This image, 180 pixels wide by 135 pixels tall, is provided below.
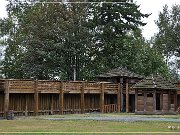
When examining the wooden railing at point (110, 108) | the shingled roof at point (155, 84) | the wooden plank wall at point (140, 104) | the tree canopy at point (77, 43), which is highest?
the tree canopy at point (77, 43)

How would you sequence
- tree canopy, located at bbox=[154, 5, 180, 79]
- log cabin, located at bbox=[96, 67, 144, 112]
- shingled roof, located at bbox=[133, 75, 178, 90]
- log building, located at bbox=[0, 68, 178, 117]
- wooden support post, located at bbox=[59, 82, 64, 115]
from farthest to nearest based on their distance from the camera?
tree canopy, located at bbox=[154, 5, 180, 79] → log cabin, located at bbox=[96, 67, 144, 112] → shingled roof, located at bbox=[133, 75, 178, 90] → wooden support post, located at bbox=[59, 82, 64, 115] → log building, located at bbox=[0, 68, 178, 117]

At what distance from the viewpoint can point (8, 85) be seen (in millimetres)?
37594

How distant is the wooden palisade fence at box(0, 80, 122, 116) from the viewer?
38844mm

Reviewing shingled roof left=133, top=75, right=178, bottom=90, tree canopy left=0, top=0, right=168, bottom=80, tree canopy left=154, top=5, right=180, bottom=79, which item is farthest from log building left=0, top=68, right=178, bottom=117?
tree canopy left=154, top=5, right=180, bottom=79

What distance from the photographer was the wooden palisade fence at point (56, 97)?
127 feet

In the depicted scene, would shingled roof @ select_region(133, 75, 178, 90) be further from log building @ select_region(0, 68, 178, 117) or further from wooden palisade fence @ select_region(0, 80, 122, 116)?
wooden palisade fence @ select_region(0, 80, 122, 116)

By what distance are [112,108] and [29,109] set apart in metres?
9.57

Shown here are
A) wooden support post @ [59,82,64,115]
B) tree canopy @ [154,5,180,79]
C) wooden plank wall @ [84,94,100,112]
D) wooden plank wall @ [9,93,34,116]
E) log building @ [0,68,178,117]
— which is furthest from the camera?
tree canopy @ [154,5,180,79]

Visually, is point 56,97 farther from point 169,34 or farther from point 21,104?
point 169,34

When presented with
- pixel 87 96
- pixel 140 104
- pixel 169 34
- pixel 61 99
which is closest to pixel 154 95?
pixel 140 104

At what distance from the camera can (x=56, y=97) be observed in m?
43.1

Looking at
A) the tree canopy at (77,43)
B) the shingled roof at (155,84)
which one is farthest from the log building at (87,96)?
the tree canopy at (77,43)

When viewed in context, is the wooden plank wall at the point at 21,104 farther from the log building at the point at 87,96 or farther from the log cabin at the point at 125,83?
the log cabin at the point at 125,83

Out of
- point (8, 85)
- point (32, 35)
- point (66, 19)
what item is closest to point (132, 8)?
point (66, 19)
